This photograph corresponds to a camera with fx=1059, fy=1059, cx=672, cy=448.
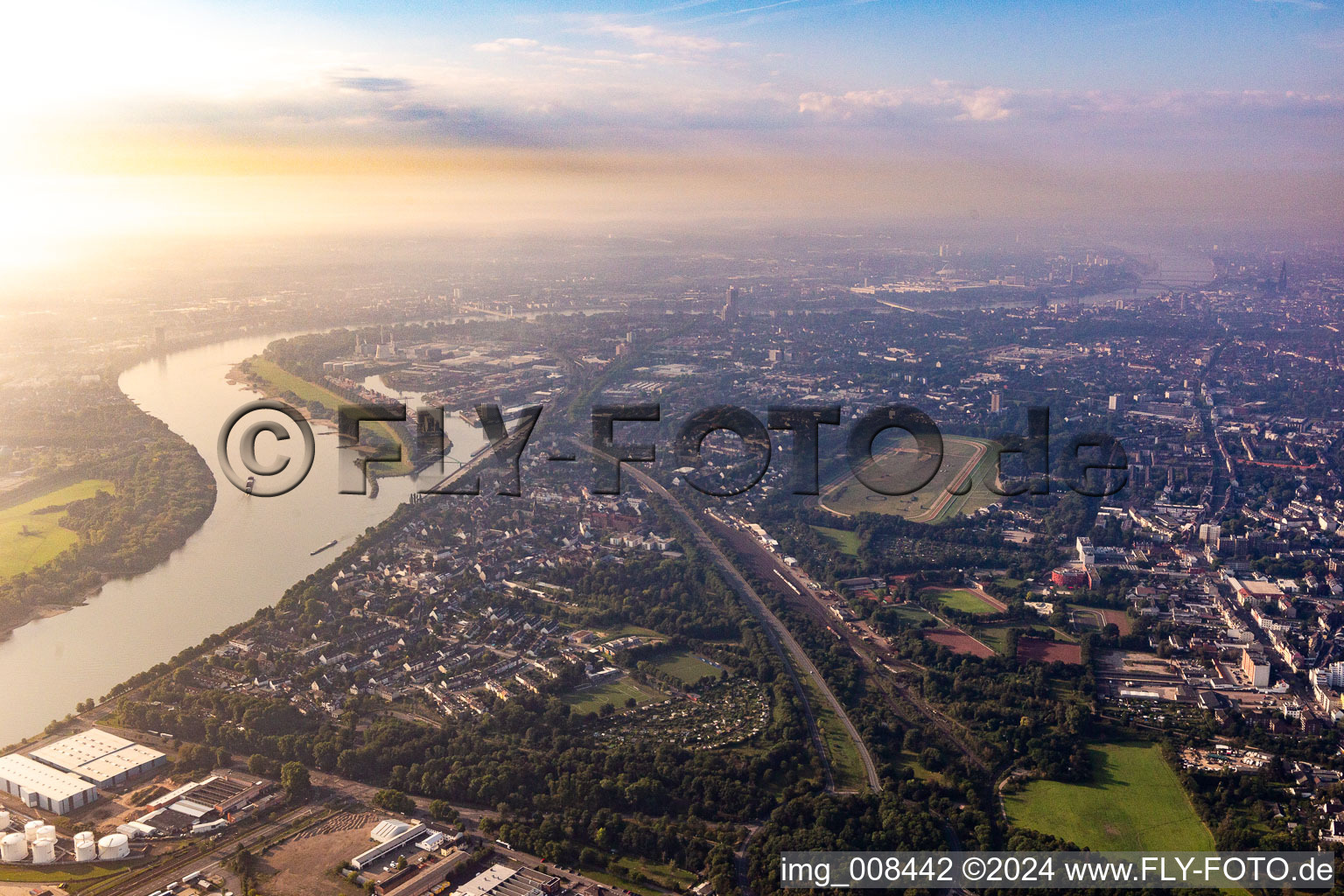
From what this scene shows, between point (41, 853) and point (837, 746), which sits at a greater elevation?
point (41, 853)

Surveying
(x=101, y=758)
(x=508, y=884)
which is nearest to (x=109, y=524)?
(x=101, y=758)

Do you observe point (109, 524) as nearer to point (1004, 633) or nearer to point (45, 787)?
point (45, 787)

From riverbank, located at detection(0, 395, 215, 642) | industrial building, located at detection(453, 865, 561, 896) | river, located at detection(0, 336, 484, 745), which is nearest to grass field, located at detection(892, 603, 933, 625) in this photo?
industrial building, located at detection(453, 865, 561, 896)

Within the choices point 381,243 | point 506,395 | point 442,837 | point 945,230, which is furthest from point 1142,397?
point 381,243

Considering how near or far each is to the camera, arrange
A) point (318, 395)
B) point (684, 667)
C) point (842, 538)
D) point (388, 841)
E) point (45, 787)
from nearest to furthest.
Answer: point (388, 841) < point (45, 787) < point (684, 667) < point (842, 538) < point (318, 395)

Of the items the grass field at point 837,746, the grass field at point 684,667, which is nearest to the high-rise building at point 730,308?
the grass field at point 684,667

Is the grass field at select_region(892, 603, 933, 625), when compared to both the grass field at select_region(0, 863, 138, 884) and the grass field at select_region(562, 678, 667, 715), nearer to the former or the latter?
the grass field at select_region(562, 678, 667, 715)
